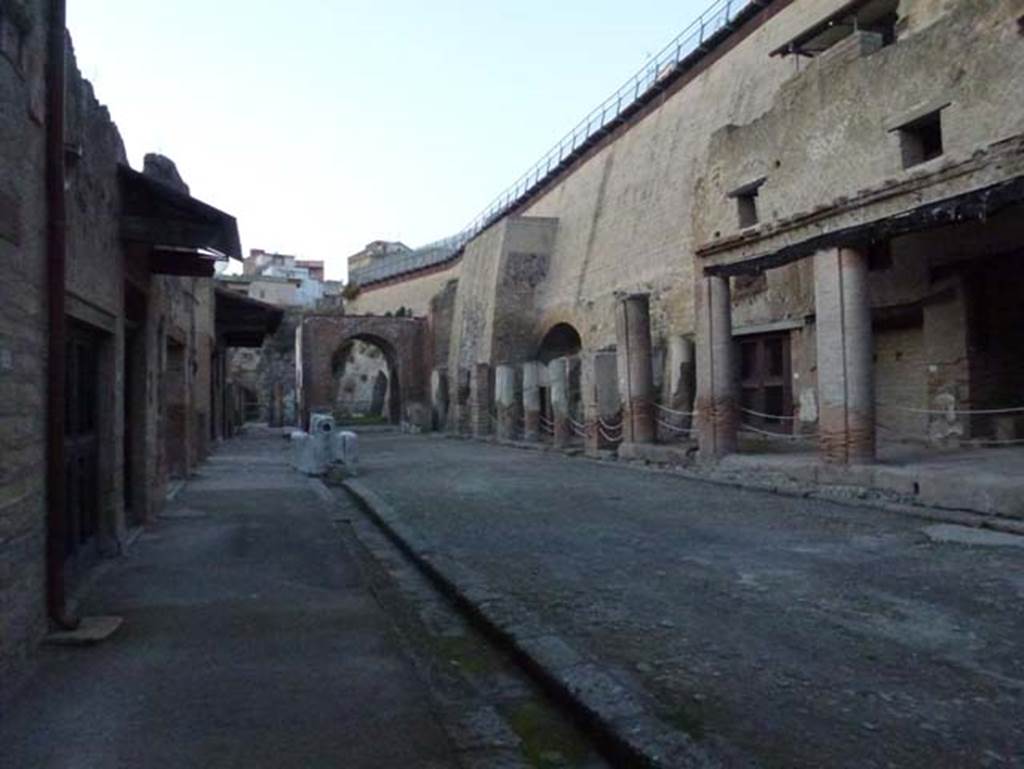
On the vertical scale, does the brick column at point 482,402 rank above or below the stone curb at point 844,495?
above

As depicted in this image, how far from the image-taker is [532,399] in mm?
22375

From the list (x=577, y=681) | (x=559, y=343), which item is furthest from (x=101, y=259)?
(x=559, y=343)

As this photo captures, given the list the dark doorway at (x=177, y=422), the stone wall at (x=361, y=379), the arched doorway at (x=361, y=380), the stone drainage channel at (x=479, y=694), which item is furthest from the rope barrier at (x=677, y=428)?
the stone wall at (x=361, y=379)

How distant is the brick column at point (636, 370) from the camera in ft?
53.0

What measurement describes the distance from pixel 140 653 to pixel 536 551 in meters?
3.44

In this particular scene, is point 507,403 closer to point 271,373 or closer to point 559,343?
point 559,343

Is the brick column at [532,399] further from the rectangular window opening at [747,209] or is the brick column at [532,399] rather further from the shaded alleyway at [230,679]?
the shaded alleyway at [230,679]

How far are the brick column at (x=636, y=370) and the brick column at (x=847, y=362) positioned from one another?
5624mm

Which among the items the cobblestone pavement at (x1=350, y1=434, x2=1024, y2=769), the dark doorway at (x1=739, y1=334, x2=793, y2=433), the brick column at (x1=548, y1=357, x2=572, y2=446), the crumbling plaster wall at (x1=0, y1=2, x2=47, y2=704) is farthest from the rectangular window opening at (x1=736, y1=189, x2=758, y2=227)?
the crumbling plaster wall at (x1=0, y1=2, x2=47, y2=704)

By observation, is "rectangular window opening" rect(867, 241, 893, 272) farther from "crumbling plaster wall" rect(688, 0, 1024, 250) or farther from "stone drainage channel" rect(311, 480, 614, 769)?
"stone drainage channel" rect(311, 480, 614, 769)

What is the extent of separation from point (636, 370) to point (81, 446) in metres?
11.4

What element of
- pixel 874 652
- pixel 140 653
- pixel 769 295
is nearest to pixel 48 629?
pixel 140 653

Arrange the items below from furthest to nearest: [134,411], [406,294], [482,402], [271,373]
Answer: [406,294], [271,373], [482,402], [134,411]

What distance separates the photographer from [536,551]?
7094 millimetres
